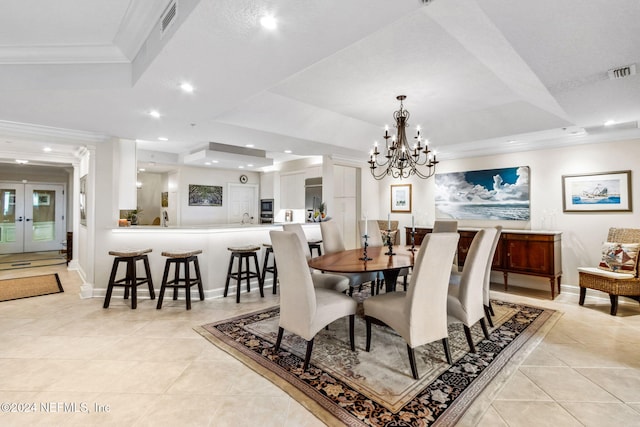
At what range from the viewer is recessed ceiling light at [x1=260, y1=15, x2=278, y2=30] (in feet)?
5.05

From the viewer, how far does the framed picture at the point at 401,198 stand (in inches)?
241

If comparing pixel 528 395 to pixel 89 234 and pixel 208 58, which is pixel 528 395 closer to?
pixel 208 58

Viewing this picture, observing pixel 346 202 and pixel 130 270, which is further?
pixel 346 202

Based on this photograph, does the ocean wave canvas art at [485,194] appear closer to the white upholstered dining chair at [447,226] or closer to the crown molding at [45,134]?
the white upholstered dining chair at [447,226]

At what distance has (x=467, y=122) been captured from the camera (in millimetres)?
4172

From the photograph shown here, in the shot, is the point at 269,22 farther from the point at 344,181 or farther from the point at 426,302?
the point at 344,181

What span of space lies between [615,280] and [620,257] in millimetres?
400

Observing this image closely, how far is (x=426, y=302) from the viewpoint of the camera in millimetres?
2203

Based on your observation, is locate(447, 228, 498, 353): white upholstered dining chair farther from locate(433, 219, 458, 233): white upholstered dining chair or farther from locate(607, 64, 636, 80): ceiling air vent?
locate(433, 219, 458, 233): white upholstered dining chair

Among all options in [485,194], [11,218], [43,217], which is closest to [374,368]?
[485,194]

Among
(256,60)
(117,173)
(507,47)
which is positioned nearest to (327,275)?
(256,60)

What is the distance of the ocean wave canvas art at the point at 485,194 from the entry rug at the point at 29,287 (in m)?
6.53

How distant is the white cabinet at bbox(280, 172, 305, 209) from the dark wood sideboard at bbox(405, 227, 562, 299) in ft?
12.0

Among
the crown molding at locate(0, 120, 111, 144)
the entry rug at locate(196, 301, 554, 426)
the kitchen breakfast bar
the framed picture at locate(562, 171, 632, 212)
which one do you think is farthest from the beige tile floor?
the crown molding at locate(0, 120, 111, 144)
